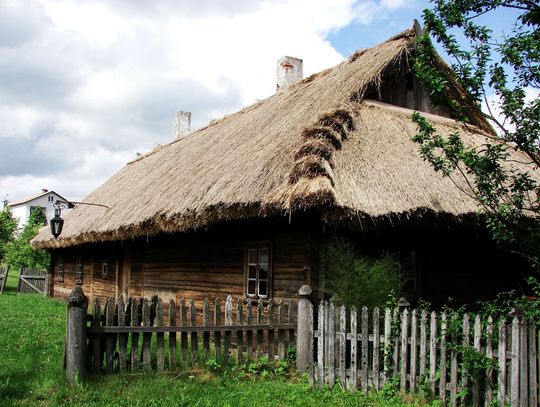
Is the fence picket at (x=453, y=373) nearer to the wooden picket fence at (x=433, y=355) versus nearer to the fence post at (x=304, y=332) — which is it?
the wooden picket fence at (x=433, y=355)

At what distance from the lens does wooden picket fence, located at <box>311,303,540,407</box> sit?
5.23 m

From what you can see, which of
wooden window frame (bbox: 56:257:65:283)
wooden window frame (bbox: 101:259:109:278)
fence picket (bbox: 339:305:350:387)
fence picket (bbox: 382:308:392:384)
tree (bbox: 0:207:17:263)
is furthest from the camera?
tree (bbox: 0:207:17:263)

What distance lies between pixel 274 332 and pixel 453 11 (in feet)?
15.2

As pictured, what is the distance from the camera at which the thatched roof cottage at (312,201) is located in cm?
759

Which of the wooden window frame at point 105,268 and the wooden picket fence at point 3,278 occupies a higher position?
the wooden window frame at point 105,268

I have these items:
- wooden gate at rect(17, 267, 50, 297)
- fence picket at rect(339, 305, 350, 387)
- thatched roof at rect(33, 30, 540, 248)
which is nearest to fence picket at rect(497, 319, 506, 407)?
fence picket at rect(339, 305, 350, 387)

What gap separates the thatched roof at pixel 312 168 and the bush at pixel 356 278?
766 mm

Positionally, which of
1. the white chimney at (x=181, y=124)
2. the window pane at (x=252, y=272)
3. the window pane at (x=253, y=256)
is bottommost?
the window pane at (x=252, y=272)

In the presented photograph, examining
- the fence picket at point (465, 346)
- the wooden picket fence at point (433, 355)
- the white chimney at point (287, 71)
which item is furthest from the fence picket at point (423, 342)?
the white chimney at point (287, 71)

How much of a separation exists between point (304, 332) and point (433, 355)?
1731 mm

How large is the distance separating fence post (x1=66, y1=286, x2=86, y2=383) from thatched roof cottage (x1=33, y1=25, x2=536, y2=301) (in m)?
2.69

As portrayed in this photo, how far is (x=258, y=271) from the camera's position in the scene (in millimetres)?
9312

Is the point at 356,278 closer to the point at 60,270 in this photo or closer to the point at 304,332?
the point at 304,332

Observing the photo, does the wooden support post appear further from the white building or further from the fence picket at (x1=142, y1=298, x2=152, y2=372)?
the white building
